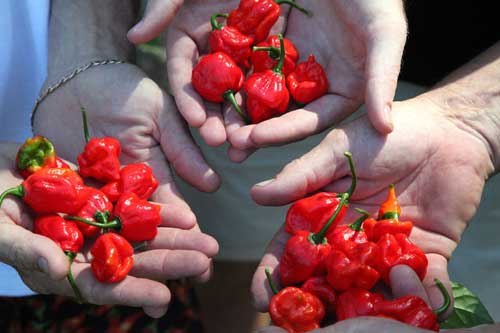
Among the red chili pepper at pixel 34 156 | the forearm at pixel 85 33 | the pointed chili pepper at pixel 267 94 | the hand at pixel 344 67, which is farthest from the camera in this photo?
the forearm at pixel 85 33

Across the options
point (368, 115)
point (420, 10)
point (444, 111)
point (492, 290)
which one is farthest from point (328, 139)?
point (492, 290)

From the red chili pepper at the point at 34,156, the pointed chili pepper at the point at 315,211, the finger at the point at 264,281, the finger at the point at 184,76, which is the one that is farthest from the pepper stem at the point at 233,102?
the red chili pepper at the point at 34,156

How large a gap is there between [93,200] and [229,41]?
3.12 feet

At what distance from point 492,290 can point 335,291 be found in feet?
4.66

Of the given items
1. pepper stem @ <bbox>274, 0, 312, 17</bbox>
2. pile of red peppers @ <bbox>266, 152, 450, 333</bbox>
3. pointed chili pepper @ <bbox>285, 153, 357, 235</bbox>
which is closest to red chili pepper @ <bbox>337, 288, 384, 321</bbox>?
pile of red peppers @ <bbox>266, 152, 450, 333</bbox>

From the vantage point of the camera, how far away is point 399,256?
7.73ft

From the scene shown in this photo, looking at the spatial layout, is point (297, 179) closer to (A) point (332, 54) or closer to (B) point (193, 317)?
(A) point (332, 54)

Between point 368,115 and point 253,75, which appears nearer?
point 368,115

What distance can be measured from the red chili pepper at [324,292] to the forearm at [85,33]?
1.56 metres

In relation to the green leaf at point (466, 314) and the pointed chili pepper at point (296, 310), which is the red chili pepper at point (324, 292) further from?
the green leaf at point (466, 314)

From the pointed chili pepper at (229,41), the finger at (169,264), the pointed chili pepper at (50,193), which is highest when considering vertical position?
the pointed chili pepper at (229,41)

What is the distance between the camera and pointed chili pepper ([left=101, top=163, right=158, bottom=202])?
9.10ft

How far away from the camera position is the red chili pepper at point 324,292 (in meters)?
Result: 2.43

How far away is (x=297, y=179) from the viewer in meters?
2.58
